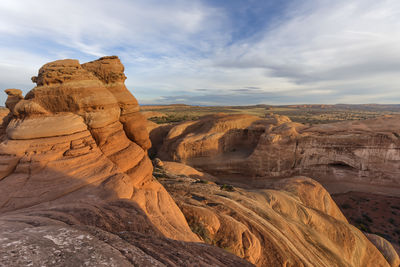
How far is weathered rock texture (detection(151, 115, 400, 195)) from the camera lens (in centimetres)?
1870

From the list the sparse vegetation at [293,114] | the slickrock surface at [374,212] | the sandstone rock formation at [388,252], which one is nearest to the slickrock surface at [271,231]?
the sandstone rock formation at [388,252]

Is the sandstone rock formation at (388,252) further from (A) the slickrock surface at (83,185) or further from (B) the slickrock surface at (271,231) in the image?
(A) the slickrock surface at (83,185)

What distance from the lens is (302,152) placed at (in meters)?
20.7

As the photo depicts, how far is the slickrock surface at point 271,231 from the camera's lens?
6.71 metres

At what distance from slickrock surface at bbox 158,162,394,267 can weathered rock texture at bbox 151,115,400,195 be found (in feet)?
33.3

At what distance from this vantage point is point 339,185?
20.0 meters

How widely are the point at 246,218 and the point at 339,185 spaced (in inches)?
713

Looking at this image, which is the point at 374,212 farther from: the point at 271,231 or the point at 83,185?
the point at 83,185

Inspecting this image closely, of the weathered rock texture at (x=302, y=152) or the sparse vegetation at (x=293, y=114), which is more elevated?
the sparse vegetation at (x=293, y=114)

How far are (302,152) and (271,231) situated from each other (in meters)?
16.0

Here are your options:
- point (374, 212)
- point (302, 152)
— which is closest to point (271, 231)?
point (302, 152)

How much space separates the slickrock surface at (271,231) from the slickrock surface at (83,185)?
143cm

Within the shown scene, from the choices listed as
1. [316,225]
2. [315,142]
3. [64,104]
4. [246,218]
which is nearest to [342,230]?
[316,225]

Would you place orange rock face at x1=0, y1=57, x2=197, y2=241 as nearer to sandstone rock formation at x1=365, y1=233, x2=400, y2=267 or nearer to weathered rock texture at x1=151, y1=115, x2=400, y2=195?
sandstone rock formation at x1=365, y1=233, x2=400, y2=267
